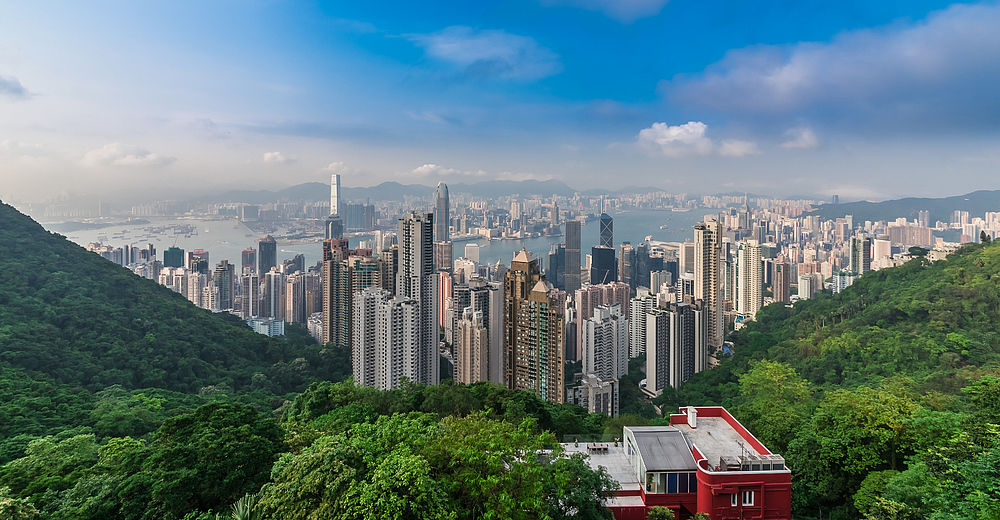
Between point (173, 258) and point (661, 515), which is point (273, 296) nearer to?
point (173, 258)

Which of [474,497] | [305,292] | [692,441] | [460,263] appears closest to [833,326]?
[692,441]

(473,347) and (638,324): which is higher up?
(638,324)

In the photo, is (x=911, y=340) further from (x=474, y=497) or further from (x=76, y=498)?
(x=76, y=498)

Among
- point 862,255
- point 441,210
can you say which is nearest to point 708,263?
point 862,255

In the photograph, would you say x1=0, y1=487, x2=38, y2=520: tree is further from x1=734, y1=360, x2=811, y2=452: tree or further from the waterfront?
the waterfront

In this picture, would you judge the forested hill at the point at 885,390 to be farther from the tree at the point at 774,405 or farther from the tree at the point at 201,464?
the tree at the point at 201,464

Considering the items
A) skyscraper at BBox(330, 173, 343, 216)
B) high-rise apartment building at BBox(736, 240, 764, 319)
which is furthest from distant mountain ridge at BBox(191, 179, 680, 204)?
high-rise apartment building at BBox(736, 240, 764, 319)
